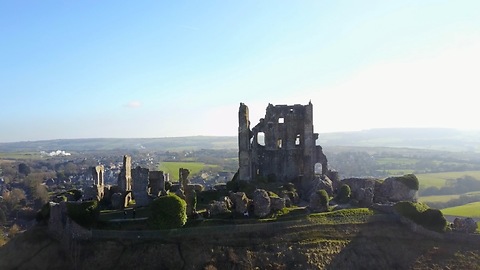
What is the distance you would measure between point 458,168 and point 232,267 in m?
173

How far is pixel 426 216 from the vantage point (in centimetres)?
5222

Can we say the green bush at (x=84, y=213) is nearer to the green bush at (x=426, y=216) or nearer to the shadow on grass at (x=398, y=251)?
the shadow on grass at (x=398, y=251)

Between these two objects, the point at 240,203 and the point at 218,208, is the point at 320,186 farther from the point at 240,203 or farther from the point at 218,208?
the point at 218,208

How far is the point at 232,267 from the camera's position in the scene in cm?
4397

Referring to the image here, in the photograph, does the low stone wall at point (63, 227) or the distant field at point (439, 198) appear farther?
the distant field at point (439, 198)

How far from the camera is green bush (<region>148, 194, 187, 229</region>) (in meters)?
46.9

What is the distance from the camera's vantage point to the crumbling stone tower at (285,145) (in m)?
69.6

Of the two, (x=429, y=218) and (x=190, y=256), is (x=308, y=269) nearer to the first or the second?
(x=190, y=256)

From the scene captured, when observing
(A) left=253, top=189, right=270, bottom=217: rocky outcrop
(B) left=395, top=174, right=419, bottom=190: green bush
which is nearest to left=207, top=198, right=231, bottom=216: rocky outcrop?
(A) left=253, top=189, right=270, bottom=217: rocky outcrop

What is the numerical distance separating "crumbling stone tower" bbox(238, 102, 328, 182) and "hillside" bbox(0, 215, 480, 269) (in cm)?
2011

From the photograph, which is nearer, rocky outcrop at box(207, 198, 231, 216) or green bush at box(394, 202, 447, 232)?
rocky outcrop at box(207, 198, 231, 216)

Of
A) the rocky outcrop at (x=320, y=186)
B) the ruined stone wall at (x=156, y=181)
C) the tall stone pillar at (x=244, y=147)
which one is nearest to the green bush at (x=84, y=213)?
the ruined stone wall at (x=156, y=181)

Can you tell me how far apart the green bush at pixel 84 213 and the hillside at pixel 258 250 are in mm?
2276

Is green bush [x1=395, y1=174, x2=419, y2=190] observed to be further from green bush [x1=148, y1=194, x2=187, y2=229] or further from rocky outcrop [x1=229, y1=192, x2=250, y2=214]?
green bush [x1=148, y1=194, x2=187, y2=229]
